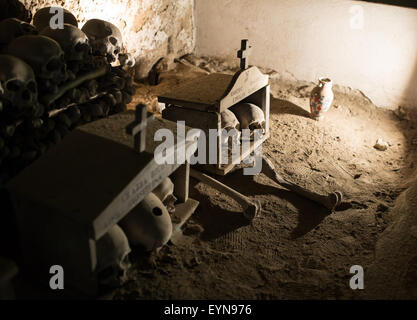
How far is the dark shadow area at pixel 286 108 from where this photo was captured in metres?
5.79

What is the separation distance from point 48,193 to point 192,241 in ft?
4.26

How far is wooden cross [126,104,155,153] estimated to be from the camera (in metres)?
2.61

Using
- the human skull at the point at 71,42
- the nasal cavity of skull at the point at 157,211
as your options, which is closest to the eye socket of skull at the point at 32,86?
the human skull at the point at 71,42

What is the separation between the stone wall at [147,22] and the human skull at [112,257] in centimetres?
294

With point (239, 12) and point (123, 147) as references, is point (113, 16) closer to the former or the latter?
point (239, 12)

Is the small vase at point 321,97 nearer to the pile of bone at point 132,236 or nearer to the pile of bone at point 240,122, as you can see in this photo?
the pile of bone at point 240,122

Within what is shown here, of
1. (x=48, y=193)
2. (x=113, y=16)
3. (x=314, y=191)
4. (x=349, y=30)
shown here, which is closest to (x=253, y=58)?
(x=349, y=30)

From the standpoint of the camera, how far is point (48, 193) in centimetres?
257

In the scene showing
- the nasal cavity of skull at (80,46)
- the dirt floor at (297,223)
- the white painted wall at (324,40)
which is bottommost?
the dirt floor at (297,223)

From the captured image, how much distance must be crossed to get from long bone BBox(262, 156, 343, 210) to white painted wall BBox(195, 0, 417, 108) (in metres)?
2.67

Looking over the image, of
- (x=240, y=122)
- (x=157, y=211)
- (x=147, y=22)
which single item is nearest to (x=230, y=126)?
(x=240, y=122)

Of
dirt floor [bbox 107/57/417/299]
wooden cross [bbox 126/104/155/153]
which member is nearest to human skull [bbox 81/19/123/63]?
dirt floor [bbox 107/57/417/299]

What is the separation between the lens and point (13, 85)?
303 cm

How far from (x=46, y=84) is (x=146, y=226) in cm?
143
